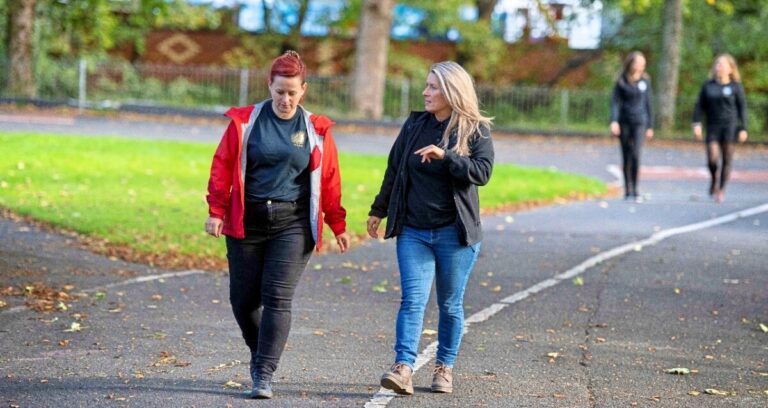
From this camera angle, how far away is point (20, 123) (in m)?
27.8

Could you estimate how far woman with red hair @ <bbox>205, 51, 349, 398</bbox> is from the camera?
21.9 ft

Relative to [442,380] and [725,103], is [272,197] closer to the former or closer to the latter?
[442,380]

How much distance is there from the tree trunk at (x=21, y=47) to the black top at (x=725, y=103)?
70.0ft

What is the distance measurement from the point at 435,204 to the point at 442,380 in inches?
35.6

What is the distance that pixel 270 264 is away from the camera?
6.78 metres

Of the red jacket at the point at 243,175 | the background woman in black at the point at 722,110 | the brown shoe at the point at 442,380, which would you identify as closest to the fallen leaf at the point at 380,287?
the brown shoe at the point at 442,380

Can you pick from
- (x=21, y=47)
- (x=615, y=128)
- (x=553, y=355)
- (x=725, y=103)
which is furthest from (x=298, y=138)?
(x=21, y=47)

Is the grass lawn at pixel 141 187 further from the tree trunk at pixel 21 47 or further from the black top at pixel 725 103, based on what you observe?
the tree trunk at pixel 21 47

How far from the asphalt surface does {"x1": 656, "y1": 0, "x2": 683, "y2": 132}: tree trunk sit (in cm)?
2197

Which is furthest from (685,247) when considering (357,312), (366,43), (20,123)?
(366,43)

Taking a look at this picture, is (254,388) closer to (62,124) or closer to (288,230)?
(288,230)

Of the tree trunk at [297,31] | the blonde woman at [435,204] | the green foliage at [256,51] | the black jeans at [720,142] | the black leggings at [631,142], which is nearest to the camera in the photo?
the blonde woman at [435,204]

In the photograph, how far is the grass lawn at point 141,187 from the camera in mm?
13328

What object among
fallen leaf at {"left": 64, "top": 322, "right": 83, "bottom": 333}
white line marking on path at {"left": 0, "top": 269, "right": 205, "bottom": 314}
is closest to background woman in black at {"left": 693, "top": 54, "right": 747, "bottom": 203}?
white line marking on path at {"left": 0, "top": 269, "right": 205, "bottom": 314}
